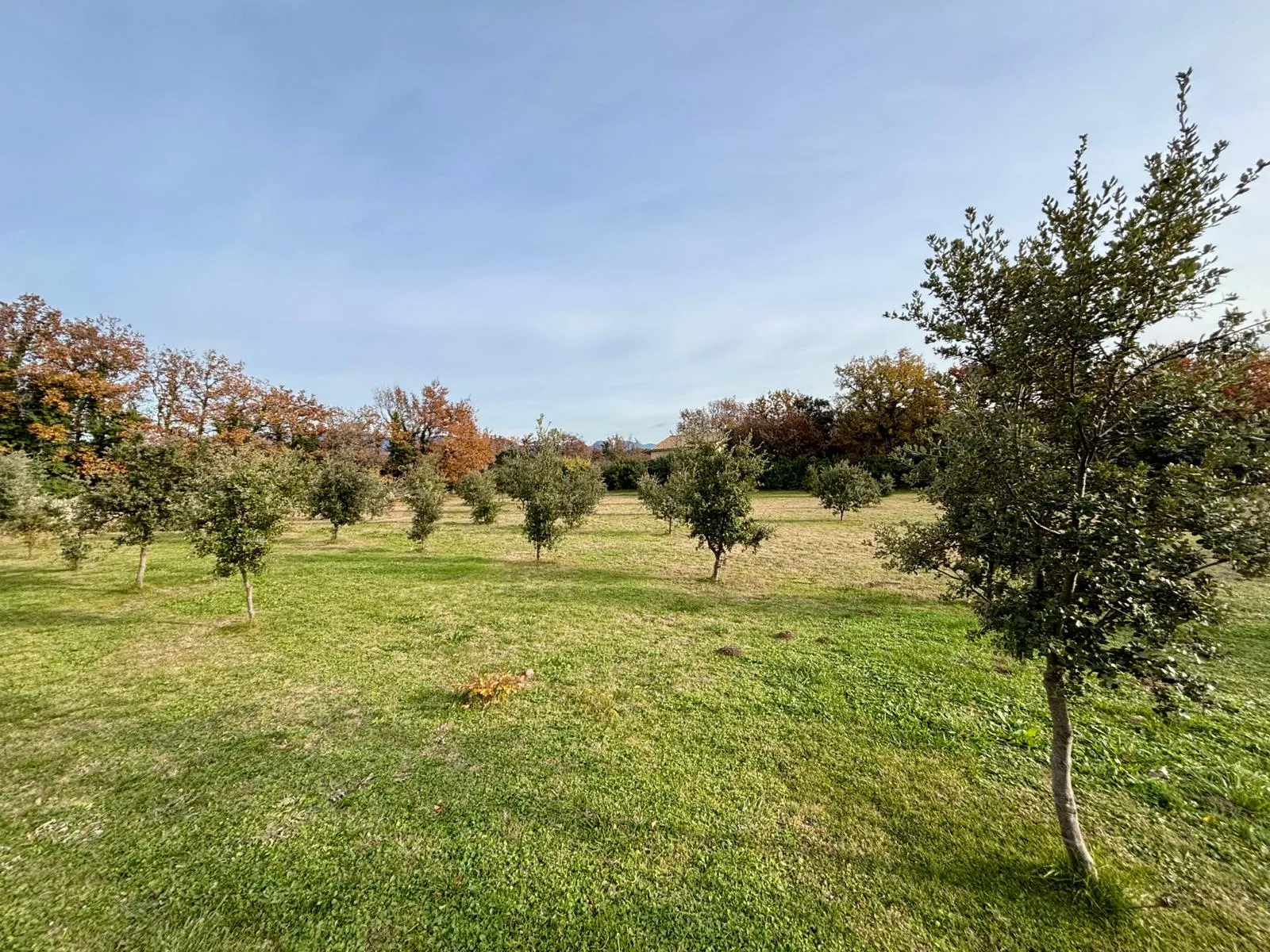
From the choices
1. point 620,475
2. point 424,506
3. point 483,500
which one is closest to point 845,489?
point 483,500

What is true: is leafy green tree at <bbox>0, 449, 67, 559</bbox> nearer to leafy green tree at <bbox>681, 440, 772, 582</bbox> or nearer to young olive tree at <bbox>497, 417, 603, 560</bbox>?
young olive tree at <bbox>497, 417, 603, 560</bbox>

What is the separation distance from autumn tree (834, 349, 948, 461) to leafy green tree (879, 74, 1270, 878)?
4115 centimetres

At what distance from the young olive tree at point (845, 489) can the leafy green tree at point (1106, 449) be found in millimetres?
21868

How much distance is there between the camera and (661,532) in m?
22.3

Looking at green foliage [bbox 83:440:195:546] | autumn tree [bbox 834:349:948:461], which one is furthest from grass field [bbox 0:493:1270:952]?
autumn tree [bbox 834:349:948:461]

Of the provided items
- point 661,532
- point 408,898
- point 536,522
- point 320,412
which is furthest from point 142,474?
point 320,412

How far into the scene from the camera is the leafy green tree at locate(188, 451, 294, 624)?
858cm

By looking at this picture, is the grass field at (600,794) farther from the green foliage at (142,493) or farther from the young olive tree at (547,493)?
the young olive tree at (547,493)

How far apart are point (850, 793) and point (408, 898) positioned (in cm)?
393

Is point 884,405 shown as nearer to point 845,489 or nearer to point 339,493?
point 845,489

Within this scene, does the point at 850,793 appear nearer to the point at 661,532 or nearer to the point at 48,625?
the point at 48,625

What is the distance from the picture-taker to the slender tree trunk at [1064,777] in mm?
3486

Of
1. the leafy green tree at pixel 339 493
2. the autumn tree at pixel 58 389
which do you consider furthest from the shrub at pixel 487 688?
the autumn tree at pixel 58 389

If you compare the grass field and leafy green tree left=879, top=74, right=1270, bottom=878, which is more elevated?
leafy green tree left=879, top=74, right=1270, bottom=878
